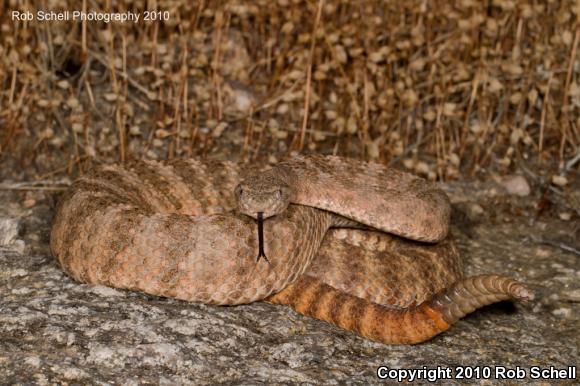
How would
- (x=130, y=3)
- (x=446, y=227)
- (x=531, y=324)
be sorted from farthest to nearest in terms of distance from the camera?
(x=130, y=3) → (x=446, y=227) → (x=531, y=324)

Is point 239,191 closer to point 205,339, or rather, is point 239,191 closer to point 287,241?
point 287,241

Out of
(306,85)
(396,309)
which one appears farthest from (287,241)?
(306,85)

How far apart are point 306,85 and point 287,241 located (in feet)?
7.24

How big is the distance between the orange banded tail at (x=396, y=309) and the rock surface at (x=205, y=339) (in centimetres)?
6

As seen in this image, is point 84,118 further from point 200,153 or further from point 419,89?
point 419,89

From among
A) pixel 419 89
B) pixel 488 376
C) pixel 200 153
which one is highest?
pixel 419 89

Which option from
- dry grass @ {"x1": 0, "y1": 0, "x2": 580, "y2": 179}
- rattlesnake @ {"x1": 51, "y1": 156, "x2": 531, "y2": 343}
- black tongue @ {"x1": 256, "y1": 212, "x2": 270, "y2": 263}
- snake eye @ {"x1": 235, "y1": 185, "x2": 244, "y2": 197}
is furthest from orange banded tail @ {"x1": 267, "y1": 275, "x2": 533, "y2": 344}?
dry grass @ {"x1": 0, "y1": 0, "x2": 580, "y2": 179}

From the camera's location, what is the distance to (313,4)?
6.48 metres

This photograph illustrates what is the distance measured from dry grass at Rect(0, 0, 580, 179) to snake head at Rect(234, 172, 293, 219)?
151cm

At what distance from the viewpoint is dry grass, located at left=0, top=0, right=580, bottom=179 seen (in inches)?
245

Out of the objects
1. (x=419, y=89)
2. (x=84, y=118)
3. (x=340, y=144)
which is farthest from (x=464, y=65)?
(x=84, y=118)

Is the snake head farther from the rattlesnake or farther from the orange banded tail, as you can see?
the orange banded tail

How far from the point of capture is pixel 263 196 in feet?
14.3

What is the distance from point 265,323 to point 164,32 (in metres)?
3.50
